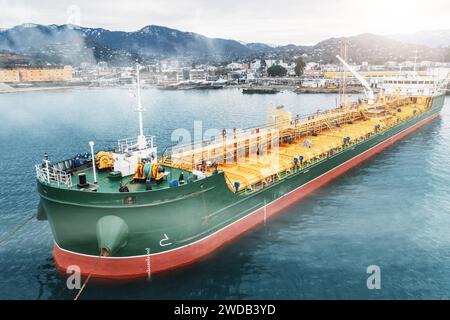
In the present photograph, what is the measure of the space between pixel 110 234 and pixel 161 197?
2345 millimetres

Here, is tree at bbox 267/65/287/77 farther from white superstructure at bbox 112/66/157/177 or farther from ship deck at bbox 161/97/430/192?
white superstructure at bbox 112/66/157/177

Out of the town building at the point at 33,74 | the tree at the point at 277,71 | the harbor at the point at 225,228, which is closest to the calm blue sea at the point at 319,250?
the harbor at the point at 225,228

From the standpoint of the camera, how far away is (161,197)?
531 inches

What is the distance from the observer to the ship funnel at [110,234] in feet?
41.9

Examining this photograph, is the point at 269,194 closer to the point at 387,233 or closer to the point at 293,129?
the point at 387,233

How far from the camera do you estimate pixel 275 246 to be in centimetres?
1683

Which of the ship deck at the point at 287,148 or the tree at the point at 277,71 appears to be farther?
the tree at the point at 277,71

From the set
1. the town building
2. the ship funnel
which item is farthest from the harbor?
the town building

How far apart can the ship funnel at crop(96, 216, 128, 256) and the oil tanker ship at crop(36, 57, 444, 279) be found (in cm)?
4

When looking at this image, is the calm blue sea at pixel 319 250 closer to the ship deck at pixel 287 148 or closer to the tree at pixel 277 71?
the ship deck at pixel 287 148

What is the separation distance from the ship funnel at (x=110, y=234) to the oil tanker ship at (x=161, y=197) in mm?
37

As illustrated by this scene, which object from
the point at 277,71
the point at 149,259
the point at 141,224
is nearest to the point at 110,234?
the point at 141,224
